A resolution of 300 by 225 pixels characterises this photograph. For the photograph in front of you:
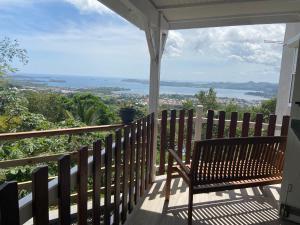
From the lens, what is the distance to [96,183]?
5.92 feet

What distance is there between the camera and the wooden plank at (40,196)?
1.08 meters

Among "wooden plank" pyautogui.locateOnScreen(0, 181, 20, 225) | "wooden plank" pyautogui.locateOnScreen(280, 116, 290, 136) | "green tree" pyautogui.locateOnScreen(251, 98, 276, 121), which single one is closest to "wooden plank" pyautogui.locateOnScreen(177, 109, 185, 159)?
"wooden plank" pyautogui.locateOnScreen(280, 116, 290, 136)

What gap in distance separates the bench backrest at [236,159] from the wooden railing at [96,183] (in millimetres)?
674

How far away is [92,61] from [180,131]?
83.3 ft

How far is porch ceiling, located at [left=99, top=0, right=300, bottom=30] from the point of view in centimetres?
292

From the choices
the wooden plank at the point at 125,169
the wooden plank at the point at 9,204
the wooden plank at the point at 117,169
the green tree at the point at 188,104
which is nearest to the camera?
the wooden plank at the point at 9,204

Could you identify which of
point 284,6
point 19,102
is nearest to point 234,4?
point 284,6

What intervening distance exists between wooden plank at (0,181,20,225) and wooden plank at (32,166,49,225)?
0.43 feet

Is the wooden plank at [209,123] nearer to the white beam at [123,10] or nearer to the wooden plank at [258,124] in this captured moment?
the wooden plank at [258,124]

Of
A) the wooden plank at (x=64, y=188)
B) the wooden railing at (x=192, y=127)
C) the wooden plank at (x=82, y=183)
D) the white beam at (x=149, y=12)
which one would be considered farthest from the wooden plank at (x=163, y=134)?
the wooden plank at (x=64, y=188)

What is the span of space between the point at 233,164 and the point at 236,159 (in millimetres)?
65

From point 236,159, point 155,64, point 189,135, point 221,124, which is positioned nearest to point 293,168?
point 236,159

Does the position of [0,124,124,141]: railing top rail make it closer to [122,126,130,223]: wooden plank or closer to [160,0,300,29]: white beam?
[122,126,130,223]: wooden plank

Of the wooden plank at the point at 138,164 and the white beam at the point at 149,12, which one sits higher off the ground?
the white beam at the point at 149,12
